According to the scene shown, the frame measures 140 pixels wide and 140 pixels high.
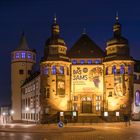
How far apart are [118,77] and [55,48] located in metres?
15.4

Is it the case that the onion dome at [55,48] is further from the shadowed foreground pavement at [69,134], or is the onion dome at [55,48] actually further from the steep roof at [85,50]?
the shadowed foreground pavement at [69,134]

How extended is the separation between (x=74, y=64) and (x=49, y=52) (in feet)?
21.6

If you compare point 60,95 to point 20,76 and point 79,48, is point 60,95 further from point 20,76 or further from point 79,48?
point 20,76

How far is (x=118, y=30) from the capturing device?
92688mm

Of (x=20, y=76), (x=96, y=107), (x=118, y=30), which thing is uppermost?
(x=118, y=30)

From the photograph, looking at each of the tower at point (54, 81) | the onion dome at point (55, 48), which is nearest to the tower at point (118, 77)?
the tower at point (54, 81)

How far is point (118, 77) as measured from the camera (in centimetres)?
8819

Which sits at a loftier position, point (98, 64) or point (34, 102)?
point (98, 64)

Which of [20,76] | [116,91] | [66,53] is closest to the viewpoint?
[116,91]

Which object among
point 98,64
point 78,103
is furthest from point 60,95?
point 98,64

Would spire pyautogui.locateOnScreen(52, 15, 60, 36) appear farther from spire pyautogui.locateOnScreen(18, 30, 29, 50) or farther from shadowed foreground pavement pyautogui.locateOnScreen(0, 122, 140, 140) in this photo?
shadowed foreground pavement pyautogui.locateOnScreen(0, 122, 140, 140)

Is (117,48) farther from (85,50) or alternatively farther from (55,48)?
(55,48)

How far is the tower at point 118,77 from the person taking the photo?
8781cm

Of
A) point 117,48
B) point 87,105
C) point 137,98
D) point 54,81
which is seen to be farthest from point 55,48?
point 137,98
